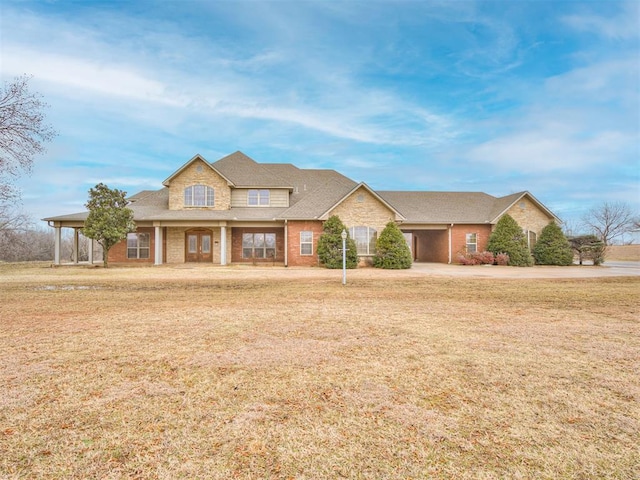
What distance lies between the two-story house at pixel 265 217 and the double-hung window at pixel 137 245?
74mm

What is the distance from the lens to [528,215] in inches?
1077

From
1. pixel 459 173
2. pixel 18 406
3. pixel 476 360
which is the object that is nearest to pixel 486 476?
pixel 476 360

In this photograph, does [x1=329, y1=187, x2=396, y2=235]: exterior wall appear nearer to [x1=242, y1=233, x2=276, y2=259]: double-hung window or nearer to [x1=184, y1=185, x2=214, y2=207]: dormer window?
[x1=242, y1=233, x2=276, y2=259]: double-hung window

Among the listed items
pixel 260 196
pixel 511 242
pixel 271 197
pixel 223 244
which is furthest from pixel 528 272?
pixel 223 244

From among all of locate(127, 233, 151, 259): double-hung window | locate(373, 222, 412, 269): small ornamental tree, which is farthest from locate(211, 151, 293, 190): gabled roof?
locate(373, 222, 412, 269): small ornamental tree

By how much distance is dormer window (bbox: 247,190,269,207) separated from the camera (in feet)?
89.0

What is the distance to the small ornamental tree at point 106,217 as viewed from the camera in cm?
2122

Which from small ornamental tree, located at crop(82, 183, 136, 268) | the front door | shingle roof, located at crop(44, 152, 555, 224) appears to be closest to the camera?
small ornamental tree, located at crop(82, 183, 136, 268)

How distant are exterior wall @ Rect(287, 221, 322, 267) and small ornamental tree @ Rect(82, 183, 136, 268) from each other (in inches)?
397

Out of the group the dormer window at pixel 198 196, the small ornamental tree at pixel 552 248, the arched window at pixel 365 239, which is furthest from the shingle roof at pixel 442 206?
the dormer window at pixel 198 196

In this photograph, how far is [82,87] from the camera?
59.6 feet

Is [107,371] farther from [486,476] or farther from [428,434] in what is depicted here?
[486,476]

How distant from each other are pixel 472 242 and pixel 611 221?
153 feet

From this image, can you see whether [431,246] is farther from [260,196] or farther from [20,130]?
[20,130]
